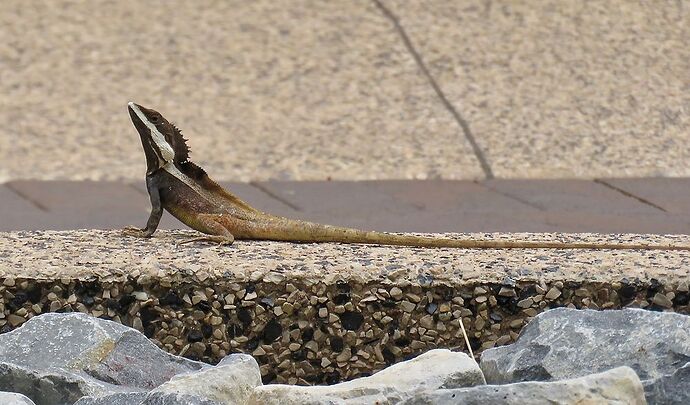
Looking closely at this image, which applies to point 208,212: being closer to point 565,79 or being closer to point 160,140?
point 160,140

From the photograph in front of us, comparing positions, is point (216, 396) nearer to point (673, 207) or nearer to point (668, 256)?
point (668, 256)

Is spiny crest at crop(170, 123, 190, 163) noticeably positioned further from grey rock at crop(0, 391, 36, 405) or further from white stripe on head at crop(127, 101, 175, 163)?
grey rock at crop(0, 391, 36, 405)

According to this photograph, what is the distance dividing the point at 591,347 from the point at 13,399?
1.47 meters

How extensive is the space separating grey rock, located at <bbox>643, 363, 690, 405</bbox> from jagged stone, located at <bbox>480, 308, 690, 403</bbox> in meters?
0.04

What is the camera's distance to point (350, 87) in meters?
8.54

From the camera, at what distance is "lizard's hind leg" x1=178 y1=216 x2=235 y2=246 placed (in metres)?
4.09

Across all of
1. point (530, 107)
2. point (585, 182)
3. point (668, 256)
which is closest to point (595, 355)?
point (668, 256)

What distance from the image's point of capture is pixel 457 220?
6.27 meters

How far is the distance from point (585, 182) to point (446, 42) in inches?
88.5

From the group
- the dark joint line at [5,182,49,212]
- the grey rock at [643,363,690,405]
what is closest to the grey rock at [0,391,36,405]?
the grey rock at [643,363,690,405]

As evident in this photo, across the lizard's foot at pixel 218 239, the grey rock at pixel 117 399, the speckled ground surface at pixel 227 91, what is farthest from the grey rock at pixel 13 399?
the speckled ground surface at pixel 227 91

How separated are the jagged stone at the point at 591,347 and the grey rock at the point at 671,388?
0.04 metres

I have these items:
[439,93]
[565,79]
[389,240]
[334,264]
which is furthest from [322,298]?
[565,79]

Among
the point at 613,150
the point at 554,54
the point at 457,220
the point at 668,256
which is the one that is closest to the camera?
the point at 668,256
